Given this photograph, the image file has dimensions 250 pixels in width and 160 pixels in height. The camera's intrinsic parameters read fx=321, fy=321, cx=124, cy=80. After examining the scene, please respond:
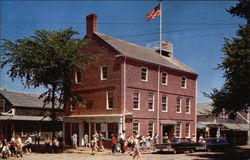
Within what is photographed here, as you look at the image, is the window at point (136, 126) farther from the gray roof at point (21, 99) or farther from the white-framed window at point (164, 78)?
the gray roof at point (21, 99)

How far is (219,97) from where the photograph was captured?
28.8 m

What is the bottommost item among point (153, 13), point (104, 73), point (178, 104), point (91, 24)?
point (178, 104)

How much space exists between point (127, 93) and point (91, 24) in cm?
990

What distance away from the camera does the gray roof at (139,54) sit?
34.4 meters

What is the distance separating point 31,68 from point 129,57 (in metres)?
9.77

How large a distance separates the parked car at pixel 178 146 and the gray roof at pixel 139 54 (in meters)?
9.88

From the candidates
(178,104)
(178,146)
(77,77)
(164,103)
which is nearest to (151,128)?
(164,103)

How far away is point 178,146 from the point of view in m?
28.2

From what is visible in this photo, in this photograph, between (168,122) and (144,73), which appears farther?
(168,122)

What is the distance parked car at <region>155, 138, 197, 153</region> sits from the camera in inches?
1099

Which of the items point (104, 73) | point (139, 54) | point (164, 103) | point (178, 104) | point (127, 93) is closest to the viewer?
point (127, 93)

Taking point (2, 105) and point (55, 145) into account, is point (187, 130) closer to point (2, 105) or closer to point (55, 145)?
point (55, 145)

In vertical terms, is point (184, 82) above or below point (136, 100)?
above

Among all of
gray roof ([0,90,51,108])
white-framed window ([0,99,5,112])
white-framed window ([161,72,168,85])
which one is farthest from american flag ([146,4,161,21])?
white-framed window ([0,99,5,112])
